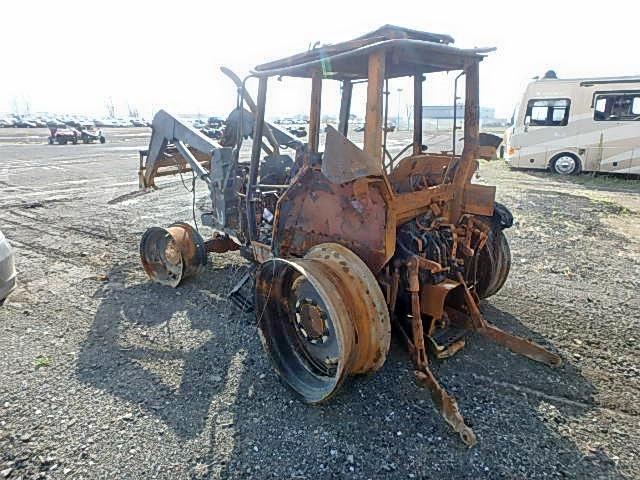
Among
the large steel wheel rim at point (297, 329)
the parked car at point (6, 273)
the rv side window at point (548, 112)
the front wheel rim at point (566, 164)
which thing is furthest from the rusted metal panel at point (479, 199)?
the front wheel rim at point (566, 164)

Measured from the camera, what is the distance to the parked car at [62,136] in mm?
29141

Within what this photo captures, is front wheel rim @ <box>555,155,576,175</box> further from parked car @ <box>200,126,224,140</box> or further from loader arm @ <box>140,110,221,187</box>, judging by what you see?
loader arm @ <box>140,110,221,187</box>

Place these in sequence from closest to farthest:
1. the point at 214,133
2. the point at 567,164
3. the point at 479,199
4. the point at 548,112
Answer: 1. the point at 479,199
2. the point at 548,112
3. the point at 567,164
4. the point at 214,133

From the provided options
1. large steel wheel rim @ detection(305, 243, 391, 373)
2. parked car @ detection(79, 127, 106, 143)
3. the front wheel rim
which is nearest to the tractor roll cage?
large steel wheel rim @ detection(305, 243, 391, 373)

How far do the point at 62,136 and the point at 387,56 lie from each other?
32.2 m

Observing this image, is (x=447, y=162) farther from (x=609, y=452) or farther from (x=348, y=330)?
(x=609, y=452)

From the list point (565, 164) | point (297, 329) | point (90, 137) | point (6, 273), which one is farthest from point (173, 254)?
point (90, 137)

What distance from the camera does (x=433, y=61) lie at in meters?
3.17

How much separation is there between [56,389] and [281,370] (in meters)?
1.58

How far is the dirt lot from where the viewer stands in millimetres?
2436

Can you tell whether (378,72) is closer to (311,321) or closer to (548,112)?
(311,321)

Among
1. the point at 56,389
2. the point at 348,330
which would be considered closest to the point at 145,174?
the point at 56,389

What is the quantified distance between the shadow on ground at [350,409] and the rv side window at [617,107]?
1294 centimetres

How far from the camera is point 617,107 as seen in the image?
44.3ft
